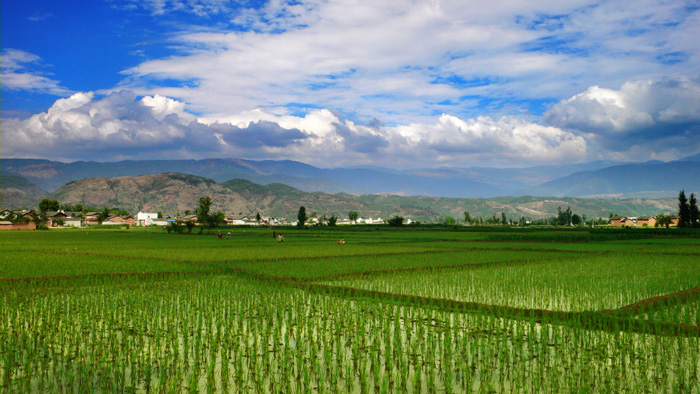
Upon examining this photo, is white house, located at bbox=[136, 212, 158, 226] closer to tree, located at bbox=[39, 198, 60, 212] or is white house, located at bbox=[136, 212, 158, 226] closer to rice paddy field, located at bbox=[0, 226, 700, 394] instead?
tree, located at bbox=[39, 198, 60, 212]

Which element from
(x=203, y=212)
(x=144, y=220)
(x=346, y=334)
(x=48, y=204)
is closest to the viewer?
(x=346, y=334)

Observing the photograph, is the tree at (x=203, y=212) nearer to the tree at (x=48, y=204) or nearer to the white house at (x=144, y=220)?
the white house at (x=144, y=220)

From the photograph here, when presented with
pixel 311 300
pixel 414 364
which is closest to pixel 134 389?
pixel 414 364

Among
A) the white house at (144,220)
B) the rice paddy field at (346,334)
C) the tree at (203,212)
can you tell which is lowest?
the white house at (144,220)

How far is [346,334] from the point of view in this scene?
32.1 feet

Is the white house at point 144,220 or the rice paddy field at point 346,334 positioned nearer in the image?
the rice paddy field at point 346,334

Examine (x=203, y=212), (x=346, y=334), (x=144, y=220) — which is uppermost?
(x=203, y=212)

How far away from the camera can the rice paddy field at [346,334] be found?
6965mm

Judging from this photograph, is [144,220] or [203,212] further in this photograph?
[144,220]

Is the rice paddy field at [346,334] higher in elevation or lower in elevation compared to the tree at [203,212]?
lower

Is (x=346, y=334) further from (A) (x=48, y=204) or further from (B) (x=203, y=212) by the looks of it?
(A) (x=48, y=204)

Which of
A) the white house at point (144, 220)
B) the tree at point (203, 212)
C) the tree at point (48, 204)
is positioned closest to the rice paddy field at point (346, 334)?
the tree at point (203, 212)

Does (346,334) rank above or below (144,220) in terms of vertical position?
above

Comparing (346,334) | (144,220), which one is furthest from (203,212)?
(144,220)
